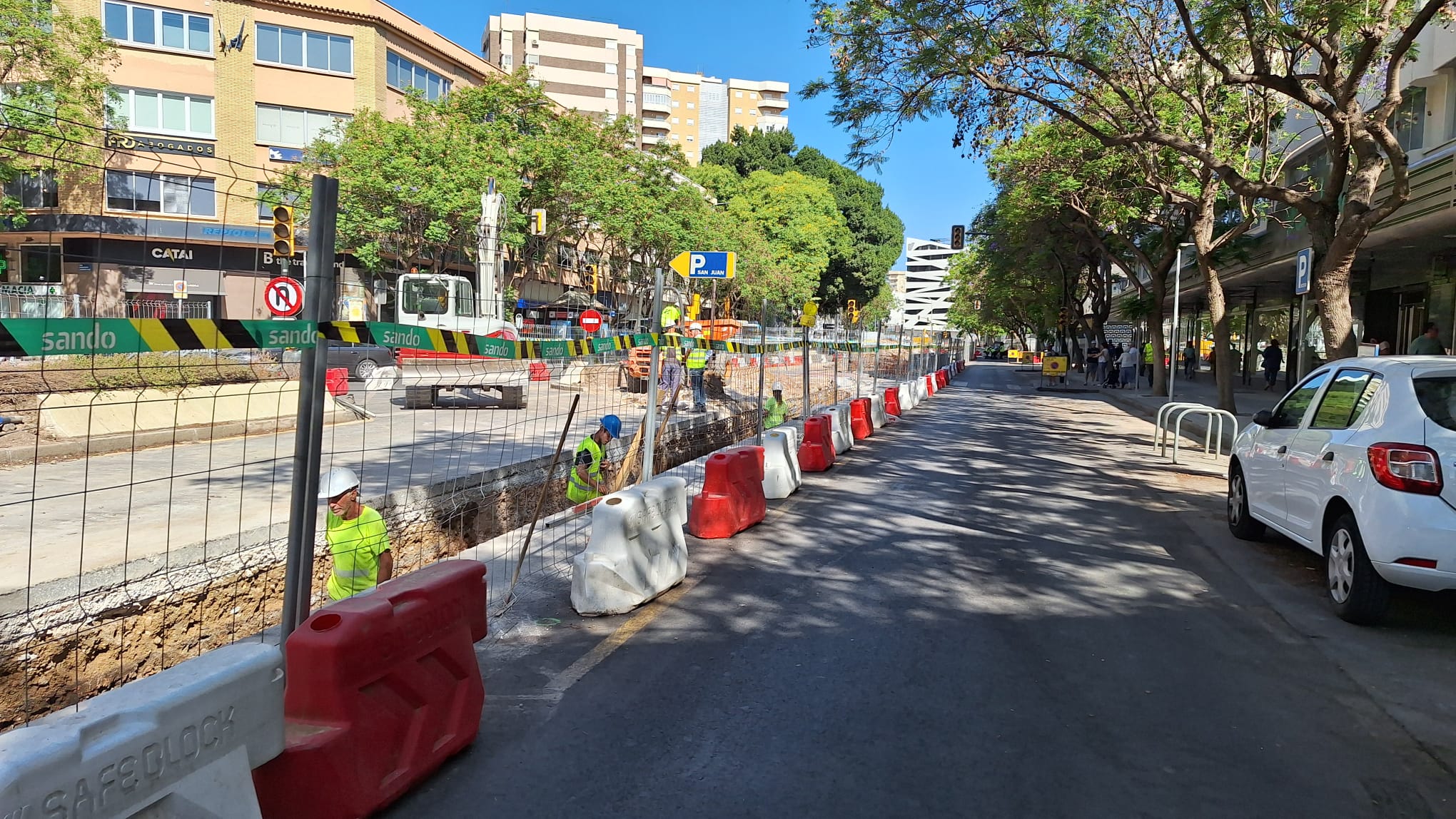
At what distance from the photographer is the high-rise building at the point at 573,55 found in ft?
261

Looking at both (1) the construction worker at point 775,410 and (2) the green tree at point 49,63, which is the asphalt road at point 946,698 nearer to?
(1) the construction worker at point 775,410

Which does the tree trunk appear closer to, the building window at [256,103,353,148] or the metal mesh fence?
the metal mesh fence

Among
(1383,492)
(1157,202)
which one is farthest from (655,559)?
(1157,202)

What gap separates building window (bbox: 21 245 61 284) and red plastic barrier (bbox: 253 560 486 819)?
1982 millimetres

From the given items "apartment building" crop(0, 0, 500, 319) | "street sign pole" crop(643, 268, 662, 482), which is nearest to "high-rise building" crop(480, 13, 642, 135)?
"apartment building" crop(0, 0, 500, 319)

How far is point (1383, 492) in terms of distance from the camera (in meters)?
5.47

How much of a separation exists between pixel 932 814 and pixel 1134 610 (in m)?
3.23

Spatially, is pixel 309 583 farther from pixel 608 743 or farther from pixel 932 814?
pixel 932 814

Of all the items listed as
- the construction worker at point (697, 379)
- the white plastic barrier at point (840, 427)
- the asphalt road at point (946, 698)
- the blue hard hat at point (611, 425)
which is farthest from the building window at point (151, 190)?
the construction worker at point (697, 379)

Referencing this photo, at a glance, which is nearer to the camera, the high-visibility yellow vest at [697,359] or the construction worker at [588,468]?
the construction worker at [588,468]

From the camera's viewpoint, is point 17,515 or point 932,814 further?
point 17,515

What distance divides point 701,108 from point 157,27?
8439 centimetres

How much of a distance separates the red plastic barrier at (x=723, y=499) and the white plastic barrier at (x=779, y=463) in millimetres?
1399

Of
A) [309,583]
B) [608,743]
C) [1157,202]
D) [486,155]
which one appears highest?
[486,155]
